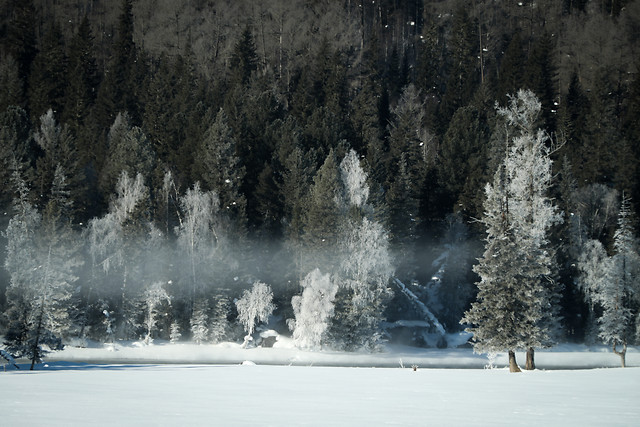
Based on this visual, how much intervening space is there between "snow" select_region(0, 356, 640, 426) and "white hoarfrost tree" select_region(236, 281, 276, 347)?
30811 millimetres

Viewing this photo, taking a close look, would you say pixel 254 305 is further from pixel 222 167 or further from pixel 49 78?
pixel 49 78

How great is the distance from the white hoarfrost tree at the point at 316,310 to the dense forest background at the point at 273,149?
2200 mm

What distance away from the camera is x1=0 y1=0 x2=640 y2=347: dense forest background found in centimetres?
5694

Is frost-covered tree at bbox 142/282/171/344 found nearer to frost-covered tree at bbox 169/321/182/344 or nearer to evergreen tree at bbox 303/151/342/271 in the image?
frost-covered tree at bbox 169/321/182/344

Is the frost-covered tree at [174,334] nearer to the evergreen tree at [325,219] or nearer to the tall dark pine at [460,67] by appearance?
the evergreen tree at [325,219]

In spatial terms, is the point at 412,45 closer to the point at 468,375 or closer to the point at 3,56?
the point at 3,56

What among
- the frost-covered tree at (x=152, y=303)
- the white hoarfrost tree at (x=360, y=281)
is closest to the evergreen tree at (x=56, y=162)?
the frost-covered tree at (x=152, y=303)

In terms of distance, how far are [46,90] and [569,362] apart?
62320mm

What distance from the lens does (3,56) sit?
8750 centimetres

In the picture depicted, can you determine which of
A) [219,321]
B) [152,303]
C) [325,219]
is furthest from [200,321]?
[325,219]

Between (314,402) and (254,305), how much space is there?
127 ft

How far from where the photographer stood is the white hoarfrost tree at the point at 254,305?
2211 inches

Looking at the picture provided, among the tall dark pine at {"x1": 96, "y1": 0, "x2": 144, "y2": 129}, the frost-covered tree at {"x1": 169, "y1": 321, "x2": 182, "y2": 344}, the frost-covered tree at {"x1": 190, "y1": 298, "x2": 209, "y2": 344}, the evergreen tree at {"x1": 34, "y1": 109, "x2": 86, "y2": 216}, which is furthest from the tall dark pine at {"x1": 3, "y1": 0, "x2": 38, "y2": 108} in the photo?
the frost-covered tree at {"x1": 190, "y1": 298, "x2": 209, "y2": 344}

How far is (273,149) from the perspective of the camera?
66250mm
